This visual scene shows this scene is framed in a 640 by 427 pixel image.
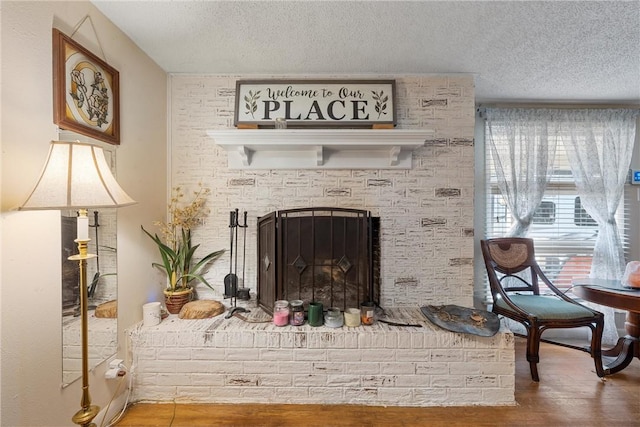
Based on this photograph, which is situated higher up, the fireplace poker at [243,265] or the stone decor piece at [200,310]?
the fireplace poker at [243,265]

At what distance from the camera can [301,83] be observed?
79.4 inches

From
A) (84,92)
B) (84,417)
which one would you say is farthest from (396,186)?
(84,417)

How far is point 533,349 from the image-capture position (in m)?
1.83

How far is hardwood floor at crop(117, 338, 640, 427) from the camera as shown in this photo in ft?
4.93

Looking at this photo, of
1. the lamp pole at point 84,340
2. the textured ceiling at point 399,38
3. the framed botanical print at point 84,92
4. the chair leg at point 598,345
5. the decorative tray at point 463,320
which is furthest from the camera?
the chair leg at point 598,345

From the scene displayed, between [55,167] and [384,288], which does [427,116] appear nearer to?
[384,288]

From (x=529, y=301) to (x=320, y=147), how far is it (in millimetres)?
2035

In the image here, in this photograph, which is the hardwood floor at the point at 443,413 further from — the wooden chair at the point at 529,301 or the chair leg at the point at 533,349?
the wooden chair at the point at 529,301

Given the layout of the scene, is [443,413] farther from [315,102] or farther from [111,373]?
[315,102]

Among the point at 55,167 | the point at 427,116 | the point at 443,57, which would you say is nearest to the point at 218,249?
the point at 55,167

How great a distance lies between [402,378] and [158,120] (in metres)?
2.47

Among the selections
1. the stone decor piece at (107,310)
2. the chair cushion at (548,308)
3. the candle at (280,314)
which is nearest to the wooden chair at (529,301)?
the chair cushion at (548,308)

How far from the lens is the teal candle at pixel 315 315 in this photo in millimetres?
1699

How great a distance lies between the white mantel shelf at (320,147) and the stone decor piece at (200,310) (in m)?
1.05
